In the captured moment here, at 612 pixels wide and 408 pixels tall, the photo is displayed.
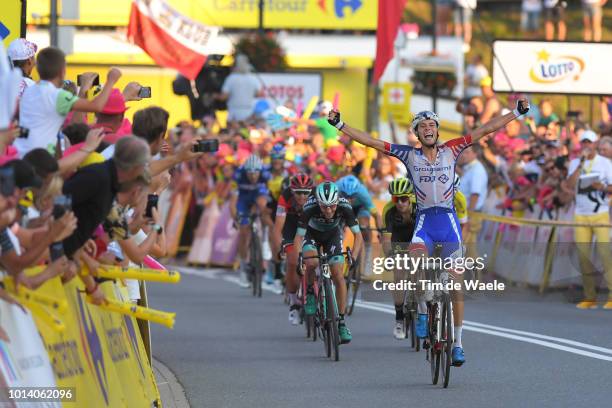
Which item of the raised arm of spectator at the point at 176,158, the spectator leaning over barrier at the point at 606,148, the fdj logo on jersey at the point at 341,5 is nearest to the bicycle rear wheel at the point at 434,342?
the raised arm of spectator at the point at 176,158

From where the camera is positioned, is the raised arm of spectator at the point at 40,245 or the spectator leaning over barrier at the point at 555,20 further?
the spectator leaning over barrier at the point at 555,20

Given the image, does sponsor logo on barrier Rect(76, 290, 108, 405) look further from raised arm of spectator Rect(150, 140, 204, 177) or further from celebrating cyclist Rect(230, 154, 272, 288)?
celebrating cyclist Rect(230, 154, 272, 288)

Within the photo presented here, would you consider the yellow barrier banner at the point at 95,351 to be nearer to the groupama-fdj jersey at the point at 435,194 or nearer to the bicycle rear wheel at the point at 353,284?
the groupama-fdj jersey at the point at 435,194

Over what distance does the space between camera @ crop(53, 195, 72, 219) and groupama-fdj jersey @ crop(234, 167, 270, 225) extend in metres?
13.6

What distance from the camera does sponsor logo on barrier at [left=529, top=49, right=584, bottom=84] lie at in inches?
944

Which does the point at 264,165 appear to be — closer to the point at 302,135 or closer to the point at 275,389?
the point at 302,135

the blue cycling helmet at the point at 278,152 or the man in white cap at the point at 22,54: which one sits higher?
the man in white cap at the point at 22,54

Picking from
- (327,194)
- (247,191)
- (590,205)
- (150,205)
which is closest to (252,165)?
(247,191)

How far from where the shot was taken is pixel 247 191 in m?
22.7

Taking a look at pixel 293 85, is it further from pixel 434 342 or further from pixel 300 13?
pixel 434 342

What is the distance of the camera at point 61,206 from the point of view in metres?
8.80

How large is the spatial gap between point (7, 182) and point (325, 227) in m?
8.00

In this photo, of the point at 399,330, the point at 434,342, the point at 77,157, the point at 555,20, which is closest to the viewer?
the point at 77,157

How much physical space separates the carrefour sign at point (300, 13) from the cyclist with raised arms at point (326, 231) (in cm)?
2710
